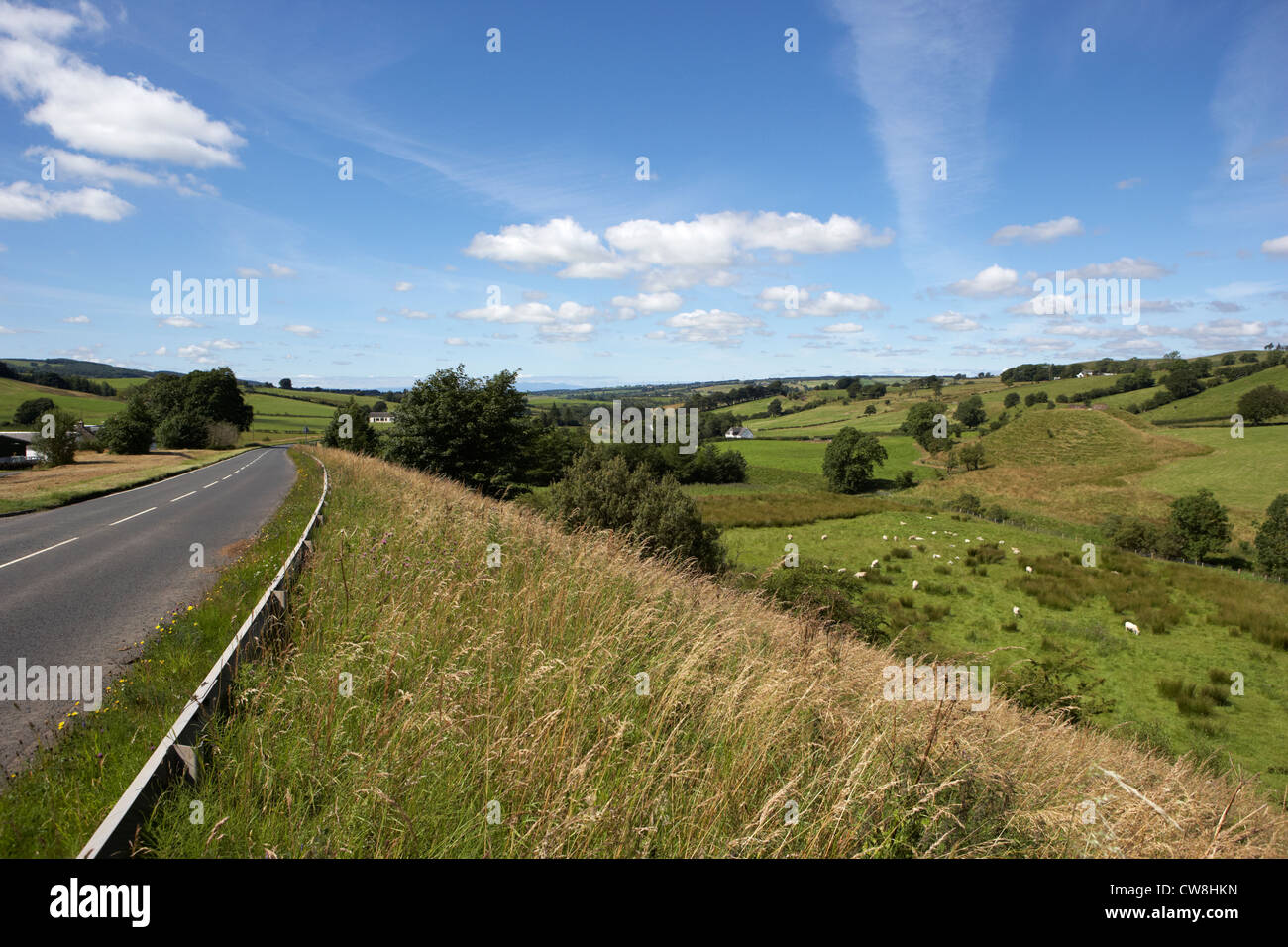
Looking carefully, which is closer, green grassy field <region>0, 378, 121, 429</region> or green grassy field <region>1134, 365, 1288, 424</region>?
green grassy field <region>0, 378, 121, 429</region>

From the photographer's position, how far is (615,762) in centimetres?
331

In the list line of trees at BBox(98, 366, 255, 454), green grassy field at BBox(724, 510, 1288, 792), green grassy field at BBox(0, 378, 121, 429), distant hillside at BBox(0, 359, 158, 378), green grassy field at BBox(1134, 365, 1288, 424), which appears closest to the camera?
green grassy field at BBox(724, 510, 1288, 792)

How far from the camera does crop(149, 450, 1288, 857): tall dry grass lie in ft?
9.25

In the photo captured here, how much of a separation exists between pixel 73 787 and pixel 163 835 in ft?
4.10

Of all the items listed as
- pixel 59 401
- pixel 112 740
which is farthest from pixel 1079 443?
pixel 59 401

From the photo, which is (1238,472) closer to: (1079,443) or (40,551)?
(1079,443)

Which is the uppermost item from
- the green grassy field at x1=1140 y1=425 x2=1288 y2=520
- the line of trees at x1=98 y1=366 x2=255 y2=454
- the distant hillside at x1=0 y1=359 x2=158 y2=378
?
the distant hillside at x1=0 y1=359 x2=158 y2=378

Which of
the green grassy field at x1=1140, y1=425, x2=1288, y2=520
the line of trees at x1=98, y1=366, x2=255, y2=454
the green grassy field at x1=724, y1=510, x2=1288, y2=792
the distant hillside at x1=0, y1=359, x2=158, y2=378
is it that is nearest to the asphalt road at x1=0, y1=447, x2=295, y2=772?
the green grassy field at x1=724, y1=510, x2=1288, y2=792

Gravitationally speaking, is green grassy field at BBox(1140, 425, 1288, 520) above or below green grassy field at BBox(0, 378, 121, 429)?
below

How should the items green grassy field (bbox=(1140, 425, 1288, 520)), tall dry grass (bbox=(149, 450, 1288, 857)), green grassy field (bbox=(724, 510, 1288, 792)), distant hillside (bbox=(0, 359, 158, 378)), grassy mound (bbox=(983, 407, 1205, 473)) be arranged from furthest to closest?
distant hillside (bbox=(0, 359, 158, 378))
grassy mound (bbox=(983, 407, 1205, 473))
green grassy field (bbox=(1140, 425, 1288, 520))
green grassy field (bbox=(724, 510, 1288, 792))
tall dry grass (bbox=(149, 450, 1288, 857))

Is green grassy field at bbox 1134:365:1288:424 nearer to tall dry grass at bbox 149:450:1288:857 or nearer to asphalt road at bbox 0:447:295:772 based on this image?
tall dry grass at bbox 149:450:1288:857

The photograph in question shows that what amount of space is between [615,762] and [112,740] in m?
3.54

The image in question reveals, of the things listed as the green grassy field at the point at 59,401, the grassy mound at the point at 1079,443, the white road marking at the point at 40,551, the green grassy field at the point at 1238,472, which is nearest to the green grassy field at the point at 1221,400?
the green grassy field at the point at 1238,472

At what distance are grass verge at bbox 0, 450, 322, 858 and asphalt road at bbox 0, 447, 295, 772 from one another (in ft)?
1.17
